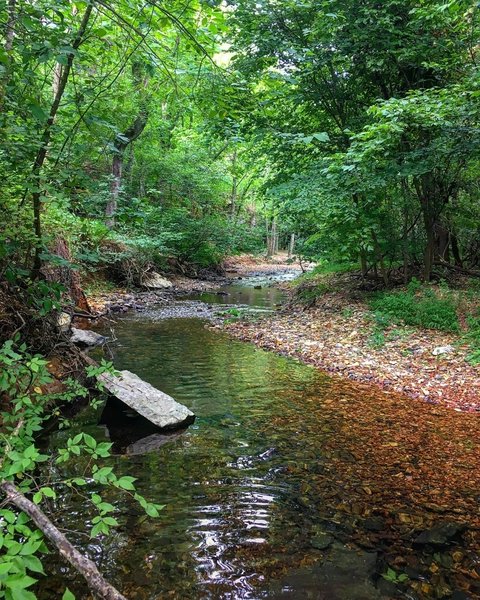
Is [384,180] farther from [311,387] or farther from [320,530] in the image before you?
[320,530]

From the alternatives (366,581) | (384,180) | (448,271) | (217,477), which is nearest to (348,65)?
(384,180)

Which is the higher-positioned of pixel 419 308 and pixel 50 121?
pixel 50 121

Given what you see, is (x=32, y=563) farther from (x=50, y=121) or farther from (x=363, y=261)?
(x=363, y=261)

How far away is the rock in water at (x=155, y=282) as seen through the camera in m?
19.5

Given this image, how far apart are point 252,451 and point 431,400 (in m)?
3.37

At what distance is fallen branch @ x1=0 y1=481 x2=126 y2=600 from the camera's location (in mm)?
1822

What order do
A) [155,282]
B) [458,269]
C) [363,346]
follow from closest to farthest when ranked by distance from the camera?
[363,346] → [458,269] → [155,282]

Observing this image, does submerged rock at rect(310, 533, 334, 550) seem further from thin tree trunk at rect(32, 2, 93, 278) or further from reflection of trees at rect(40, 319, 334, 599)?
thin tree trunk at rect(32, 2, 93, 278)

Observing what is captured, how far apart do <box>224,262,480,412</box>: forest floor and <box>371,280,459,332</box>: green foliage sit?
0.22 metres

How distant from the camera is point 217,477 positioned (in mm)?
4500

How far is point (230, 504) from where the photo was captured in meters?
4.00

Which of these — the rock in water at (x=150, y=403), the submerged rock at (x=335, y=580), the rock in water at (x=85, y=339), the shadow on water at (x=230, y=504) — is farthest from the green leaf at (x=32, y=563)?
the rock in water at (x=85, y=339)

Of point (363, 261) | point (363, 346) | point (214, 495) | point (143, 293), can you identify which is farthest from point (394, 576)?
point (143, 293)

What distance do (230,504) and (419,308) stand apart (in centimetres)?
754
